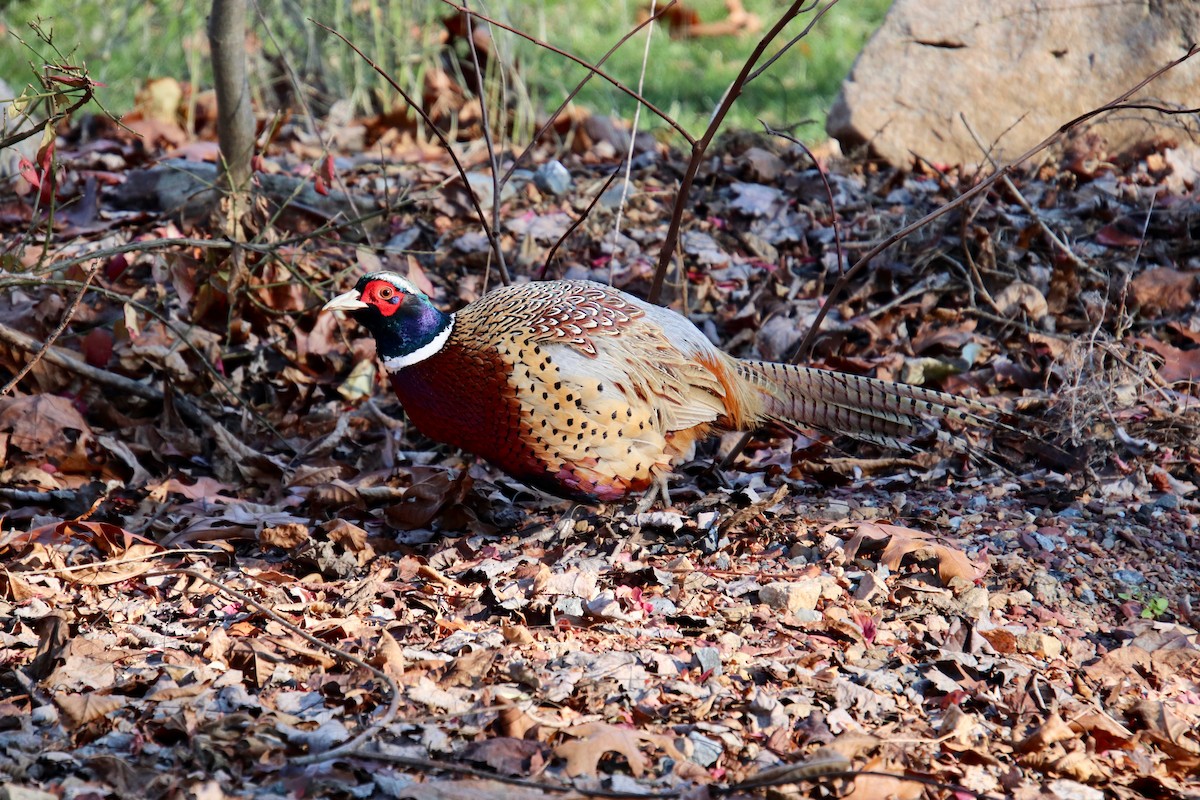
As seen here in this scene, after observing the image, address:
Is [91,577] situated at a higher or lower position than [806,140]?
lower

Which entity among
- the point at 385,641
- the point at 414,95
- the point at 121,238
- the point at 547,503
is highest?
the point at 414,95

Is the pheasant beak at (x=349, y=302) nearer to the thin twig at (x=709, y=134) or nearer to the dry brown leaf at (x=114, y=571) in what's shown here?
the dry brown leaf at (x=114, y=571)

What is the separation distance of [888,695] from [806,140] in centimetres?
459

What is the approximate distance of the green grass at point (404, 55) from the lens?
6578 millimetres

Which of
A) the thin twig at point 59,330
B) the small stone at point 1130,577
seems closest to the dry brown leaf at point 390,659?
the thin twig at point 59,330

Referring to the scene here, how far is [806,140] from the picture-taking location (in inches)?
261

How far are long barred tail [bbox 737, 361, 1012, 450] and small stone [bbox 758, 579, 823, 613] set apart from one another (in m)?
0.93

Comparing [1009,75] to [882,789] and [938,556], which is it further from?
[882,789]

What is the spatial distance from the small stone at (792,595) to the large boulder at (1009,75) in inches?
131

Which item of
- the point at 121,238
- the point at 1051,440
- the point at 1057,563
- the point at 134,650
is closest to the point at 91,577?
the point at 134,650

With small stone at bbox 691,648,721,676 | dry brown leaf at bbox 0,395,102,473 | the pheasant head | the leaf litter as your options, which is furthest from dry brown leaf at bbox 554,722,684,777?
dry brown leaf at bbox 0,395,102,473

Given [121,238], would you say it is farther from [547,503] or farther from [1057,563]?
[1057,563]

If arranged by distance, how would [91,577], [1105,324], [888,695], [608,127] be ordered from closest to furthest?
1. [888,695]
2. [91,577]
3. [1105,324]
4. [608,127]

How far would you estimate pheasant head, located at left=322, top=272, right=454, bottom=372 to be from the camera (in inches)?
139
